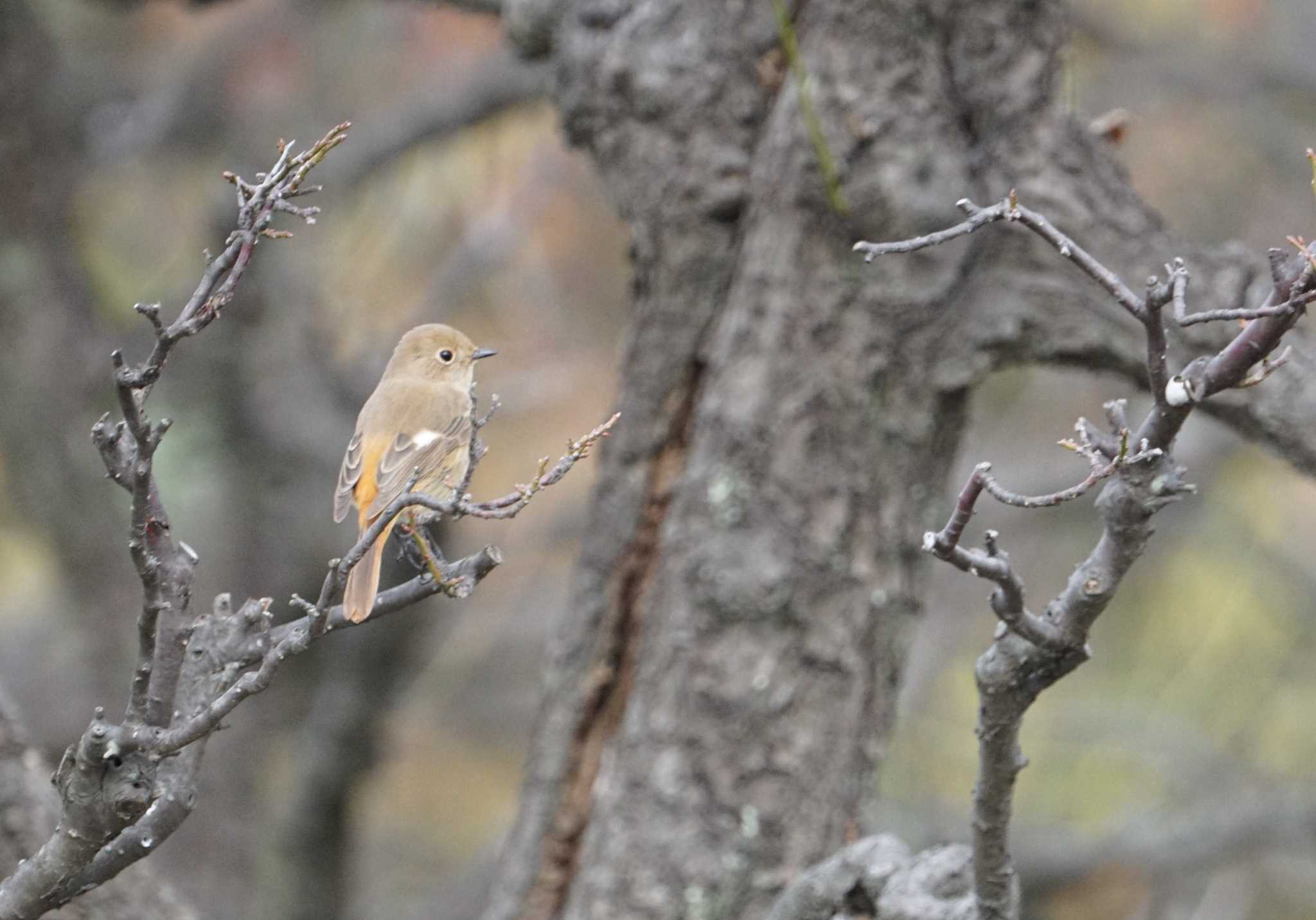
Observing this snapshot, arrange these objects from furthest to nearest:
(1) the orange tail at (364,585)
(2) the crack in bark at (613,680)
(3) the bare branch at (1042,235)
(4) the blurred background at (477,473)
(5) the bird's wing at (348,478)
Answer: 1. (4) the blurred background at (477,473)
2. (2) the crack in bark at (613,680)
3. (5) the bird's wing at (348,478)
4. (1) the orange tail at (364,585)
5. (3) the bare branch at (1042,235)

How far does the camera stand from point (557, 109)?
352 centimetres

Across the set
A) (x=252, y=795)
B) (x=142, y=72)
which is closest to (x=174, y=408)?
(x=252, y=795)

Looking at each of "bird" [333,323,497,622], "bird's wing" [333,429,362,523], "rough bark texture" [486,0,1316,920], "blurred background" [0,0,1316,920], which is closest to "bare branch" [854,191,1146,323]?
"bird" [333,323,497,622]

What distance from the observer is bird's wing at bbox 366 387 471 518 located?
1.90 metres

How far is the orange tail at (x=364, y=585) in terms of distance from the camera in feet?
5.26

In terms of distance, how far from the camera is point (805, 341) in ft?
10.3

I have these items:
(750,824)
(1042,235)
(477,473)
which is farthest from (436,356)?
(477,473)

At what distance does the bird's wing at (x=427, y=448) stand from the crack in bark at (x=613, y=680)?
1.40 m

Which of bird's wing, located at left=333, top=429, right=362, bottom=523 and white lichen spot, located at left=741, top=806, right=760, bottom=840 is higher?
white lichen spot, located at left=741, top=806, right=760, bottom=840

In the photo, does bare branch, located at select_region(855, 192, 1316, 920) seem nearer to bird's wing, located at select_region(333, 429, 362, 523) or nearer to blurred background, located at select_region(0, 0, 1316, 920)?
bird's wing, located at select_region(333, 429, 362, 523)

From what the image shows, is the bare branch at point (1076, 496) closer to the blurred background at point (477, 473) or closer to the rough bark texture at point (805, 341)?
the rough bark texture at point (805, 341)

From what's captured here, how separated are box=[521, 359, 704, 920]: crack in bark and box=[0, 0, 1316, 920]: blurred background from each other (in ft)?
5.66

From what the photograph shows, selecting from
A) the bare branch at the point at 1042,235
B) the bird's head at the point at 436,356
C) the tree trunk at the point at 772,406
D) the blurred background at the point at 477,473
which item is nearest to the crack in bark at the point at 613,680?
the tree trunk at the point at 772,406

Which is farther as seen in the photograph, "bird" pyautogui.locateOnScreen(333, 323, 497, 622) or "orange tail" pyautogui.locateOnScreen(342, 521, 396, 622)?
"bird" pyautogui.locateOnScreen(333, 323, 497, 622)
